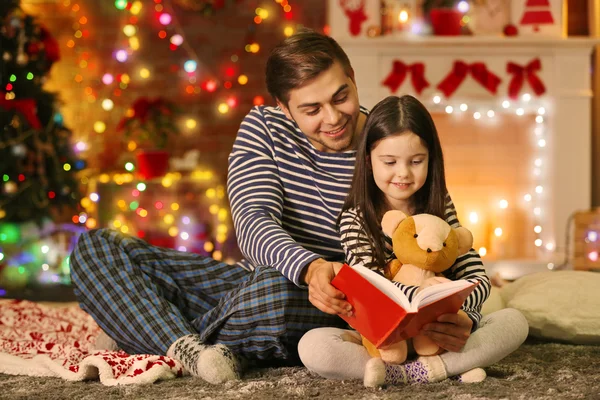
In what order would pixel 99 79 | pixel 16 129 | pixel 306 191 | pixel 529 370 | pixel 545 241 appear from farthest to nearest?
pixel 99 79 < pixel 545 241 < pixel 16 129 < pixel 306 191 < pixel 529 370

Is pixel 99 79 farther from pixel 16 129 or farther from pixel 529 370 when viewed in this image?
pixel 529 370

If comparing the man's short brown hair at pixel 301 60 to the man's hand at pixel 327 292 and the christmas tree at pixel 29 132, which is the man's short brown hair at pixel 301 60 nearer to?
the man's hand at pixel 327 292

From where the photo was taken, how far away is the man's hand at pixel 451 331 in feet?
4.47

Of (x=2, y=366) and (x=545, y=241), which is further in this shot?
(x=545, y=241)

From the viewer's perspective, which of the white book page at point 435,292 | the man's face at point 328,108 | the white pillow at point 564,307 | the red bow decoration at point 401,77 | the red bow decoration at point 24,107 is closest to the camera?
the white book page at point 435,292

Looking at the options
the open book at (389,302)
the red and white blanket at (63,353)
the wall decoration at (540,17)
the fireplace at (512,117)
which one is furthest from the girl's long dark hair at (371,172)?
the wall decoration at (540,17)

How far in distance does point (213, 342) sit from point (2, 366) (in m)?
0.43

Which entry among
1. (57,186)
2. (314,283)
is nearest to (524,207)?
(57,186)

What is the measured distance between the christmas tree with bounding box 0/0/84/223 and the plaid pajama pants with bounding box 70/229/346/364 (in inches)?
78.5

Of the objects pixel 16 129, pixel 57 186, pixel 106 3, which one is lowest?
pixel 57 186

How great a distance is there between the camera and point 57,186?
3.70m

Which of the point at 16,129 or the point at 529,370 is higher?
the point at 16,129

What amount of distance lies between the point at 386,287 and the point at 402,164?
325mm

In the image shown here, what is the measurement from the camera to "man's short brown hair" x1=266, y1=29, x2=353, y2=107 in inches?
65.1
